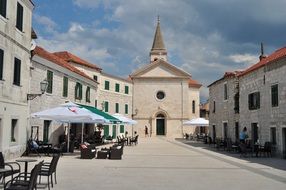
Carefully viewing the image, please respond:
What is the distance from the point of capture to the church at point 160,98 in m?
55.0

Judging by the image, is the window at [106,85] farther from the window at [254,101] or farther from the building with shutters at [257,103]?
the window at [254,101]

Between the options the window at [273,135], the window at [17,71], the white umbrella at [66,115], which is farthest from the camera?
the window at [273,135]

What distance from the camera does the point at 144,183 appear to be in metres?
10.7

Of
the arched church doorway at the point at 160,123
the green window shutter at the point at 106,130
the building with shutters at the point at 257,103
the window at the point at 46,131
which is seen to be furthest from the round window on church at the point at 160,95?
the window at the point at 46,131

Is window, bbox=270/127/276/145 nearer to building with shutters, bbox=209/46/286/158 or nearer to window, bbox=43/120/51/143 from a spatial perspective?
building with shutters, bbox=209/46/286/158

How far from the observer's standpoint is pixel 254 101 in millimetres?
24109

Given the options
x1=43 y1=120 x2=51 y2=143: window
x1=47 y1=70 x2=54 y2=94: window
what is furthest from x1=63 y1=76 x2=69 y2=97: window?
x1=43 y1=120 x2=51 y2=143: window

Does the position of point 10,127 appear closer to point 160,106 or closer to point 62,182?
point 62,182

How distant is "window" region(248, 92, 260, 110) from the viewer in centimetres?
2342

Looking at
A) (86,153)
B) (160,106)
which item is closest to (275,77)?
(86,153)

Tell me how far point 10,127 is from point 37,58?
5131 mm

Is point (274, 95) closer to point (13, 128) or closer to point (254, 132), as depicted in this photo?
point (254, 132)

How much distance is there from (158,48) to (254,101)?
46.1 metres

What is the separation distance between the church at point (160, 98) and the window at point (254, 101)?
30104 mm
